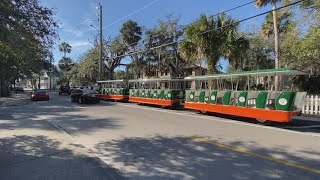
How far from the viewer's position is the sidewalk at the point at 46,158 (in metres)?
7.28

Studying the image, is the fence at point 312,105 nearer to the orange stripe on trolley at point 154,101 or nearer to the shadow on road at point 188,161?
the orange stripe on trolley at point 154,101

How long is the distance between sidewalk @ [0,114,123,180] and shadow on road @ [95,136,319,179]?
0.56 metres

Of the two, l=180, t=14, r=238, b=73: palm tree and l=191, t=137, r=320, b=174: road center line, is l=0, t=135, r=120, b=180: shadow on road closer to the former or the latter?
l=191, t=137, r=320, b=174: road center line

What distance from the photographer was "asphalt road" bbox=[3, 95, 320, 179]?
23.8ft

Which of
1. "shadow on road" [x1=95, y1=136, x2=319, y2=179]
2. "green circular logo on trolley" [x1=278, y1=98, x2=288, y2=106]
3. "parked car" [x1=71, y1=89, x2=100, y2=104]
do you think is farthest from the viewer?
"parked car" [x1=71, y1=89, x2=100, y2=104]

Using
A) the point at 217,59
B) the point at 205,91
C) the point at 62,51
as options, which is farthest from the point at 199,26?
the point at 62,51

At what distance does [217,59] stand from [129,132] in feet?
44.1

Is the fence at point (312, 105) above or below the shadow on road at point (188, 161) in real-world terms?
above

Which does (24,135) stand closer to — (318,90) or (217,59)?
(217,59)

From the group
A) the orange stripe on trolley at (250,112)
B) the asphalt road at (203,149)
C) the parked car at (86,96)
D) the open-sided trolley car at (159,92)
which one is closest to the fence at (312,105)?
the asphalt road at (203,149)

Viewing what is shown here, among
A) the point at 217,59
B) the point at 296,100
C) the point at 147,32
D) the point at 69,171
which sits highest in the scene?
the point at 147,32

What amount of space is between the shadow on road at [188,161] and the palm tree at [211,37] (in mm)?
14128

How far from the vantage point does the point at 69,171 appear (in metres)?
7.57

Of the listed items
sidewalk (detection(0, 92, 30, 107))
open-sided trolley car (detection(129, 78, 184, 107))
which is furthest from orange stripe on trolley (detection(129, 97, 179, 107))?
sidewalk (detection(0, 92, 30, 107))
